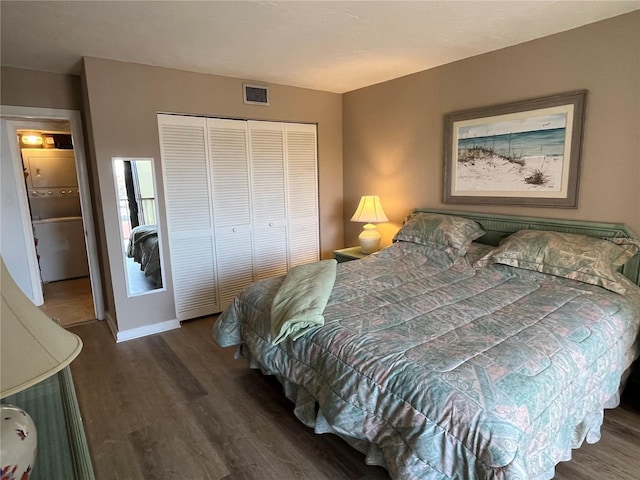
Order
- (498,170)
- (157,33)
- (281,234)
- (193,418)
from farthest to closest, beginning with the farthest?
(281,234), (498,170), (157,33), (193,418)

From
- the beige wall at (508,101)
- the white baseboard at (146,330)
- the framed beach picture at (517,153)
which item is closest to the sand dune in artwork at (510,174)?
the framed beach picture at (517,153)

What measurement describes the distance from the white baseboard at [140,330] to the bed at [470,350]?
116 cm

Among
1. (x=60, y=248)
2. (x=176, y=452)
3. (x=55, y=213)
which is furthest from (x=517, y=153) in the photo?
(x=55, y=213)

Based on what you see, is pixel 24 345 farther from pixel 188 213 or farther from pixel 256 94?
pixel 256 94

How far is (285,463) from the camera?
1.84m

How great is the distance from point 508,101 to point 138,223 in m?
3.25

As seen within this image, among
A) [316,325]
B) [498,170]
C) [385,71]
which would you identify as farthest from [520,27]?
[316,325]

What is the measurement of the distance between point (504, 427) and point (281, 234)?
3190mm

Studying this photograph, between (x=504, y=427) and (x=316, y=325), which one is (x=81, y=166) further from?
(x=504, y=427)

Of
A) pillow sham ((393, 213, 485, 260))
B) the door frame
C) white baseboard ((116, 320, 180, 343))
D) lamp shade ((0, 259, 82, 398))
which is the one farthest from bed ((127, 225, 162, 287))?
lamp shade ((0, 259, 82, 398))

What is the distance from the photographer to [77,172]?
337 cm

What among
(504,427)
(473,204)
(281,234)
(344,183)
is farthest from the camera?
(344,183)

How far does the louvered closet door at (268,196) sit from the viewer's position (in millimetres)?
3832

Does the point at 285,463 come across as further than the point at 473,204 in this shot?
No
